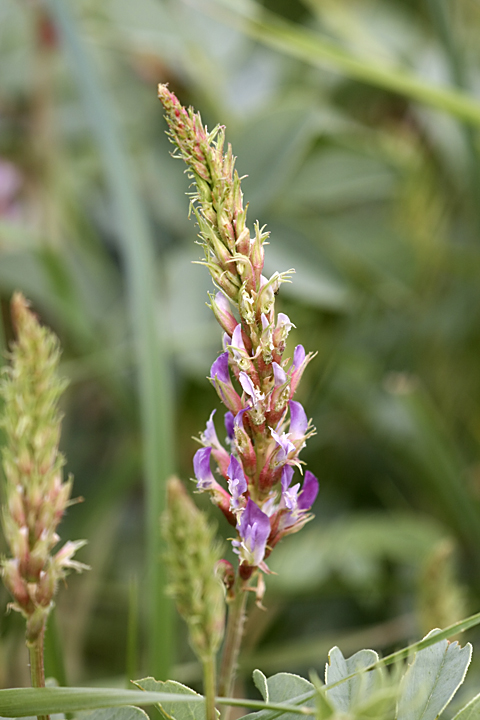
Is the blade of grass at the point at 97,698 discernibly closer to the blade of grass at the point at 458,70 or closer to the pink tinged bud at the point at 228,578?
the pink tinged bud at the point at 228,578

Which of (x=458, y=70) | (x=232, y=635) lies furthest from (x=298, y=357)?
(x=458, y=70)

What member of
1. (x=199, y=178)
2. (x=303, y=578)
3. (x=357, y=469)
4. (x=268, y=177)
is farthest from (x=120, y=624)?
(x=199, y=178)

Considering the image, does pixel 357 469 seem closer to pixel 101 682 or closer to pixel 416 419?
pixel 416 419

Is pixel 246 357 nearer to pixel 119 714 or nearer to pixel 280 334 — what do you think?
pixel 280 334

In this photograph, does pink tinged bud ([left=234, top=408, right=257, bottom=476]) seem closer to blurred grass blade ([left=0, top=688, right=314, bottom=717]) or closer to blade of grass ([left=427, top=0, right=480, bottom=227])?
blurred grass blade ([left=0, top=688, right=314, bottom=717])

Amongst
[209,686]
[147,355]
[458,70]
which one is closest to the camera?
[209,686]

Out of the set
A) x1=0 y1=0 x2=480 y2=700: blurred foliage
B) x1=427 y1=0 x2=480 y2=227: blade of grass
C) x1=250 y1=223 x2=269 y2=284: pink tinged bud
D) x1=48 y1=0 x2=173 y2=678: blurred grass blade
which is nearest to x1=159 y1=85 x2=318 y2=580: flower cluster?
x1=250 y1=223 x2=269 y2=284: pink tinged bud

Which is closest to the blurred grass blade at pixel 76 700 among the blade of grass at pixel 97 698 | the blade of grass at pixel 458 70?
the blade of grass at pixel 97 698
